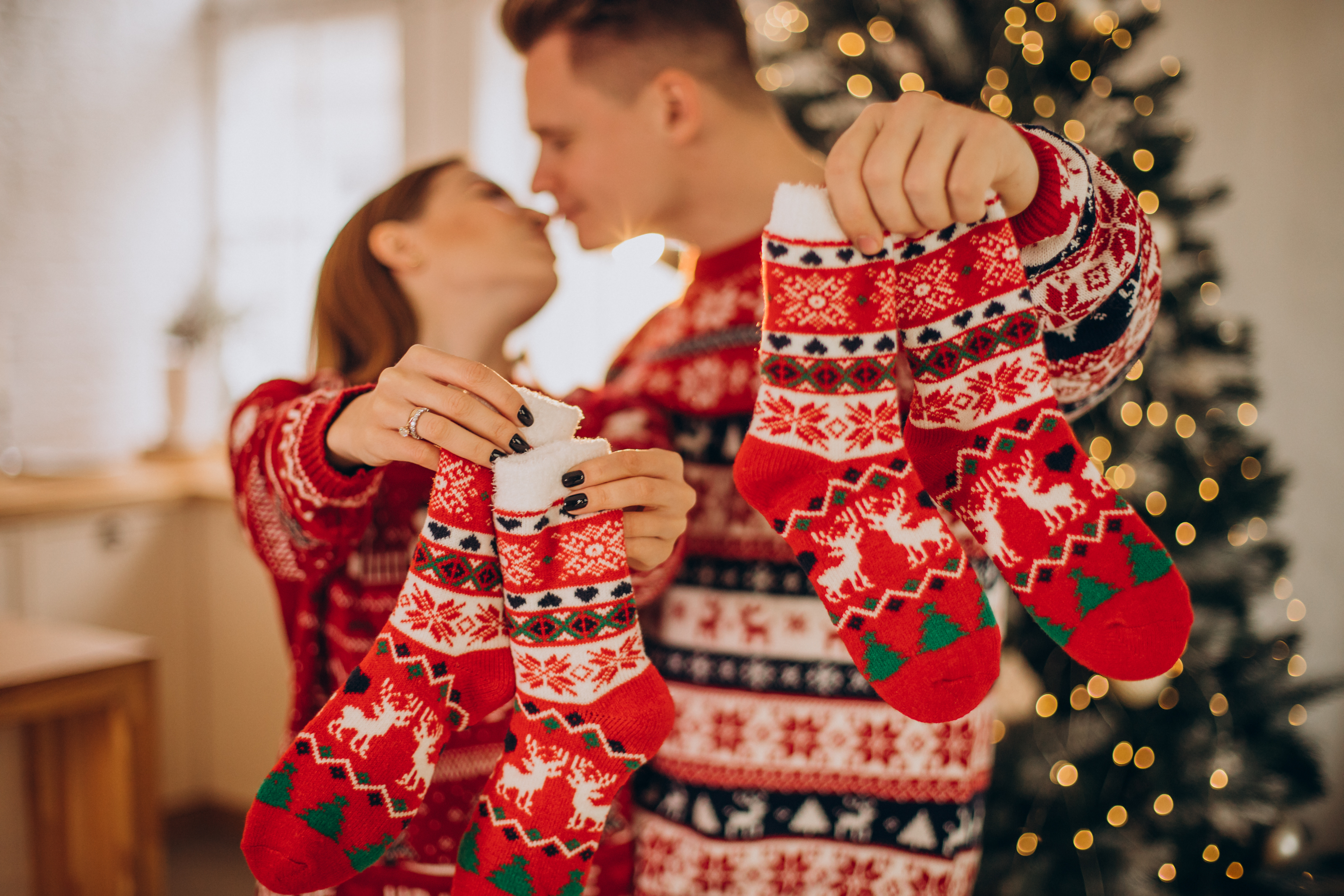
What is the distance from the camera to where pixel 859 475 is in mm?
649

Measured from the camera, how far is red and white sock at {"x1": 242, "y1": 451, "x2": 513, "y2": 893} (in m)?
0.58

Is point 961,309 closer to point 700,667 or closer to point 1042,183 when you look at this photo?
point 1042,183

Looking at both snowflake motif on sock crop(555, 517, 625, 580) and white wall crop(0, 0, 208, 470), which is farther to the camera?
white wall crop(0, 0, 208, 470)

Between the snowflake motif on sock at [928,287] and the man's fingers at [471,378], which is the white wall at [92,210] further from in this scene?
the snowflake motif on sock at [928,287]

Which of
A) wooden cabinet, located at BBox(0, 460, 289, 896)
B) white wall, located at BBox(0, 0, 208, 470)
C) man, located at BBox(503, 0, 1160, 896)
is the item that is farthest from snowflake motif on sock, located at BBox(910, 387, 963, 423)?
white wall, located at BBox(0, 0, 208, 470)

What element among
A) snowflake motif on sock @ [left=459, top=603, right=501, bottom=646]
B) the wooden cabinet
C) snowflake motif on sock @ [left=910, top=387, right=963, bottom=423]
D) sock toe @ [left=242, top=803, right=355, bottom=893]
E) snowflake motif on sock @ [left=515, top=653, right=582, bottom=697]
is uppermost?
snowflake motif on sock @ [left=910, top=387, right=963, bottom=423]

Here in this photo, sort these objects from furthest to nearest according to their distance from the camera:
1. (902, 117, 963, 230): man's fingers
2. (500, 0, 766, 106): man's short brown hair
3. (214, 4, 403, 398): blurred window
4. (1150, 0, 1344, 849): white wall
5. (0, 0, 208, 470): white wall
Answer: (214, 4, 403, 398): blurred window, (0, 0, 208, 470): white wall, (1150, 0, 1344, 849): white wall, (500, 0, 766, 106): man's short brown hair, (902, 117, 963, 230): man's fingers

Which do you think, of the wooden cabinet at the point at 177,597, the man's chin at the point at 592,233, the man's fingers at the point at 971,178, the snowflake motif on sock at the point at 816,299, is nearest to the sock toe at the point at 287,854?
the snowflake motif on sock at the point at 816,299

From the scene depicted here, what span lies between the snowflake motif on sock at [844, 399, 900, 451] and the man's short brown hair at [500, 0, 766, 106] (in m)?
0.56

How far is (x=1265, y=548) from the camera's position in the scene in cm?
179

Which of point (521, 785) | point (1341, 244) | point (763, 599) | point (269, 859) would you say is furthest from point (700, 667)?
point (1341, 244)

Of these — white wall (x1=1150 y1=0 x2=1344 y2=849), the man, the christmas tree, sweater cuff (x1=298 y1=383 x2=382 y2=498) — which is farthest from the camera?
white wall (x1=1150 y1=0 x2=1344 y2=849)

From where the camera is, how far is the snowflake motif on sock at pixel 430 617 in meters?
0.61

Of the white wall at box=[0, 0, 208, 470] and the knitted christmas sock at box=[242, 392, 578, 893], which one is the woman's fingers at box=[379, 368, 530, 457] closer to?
the knitted christmas sock at box=[242, 392, 578, 893]
